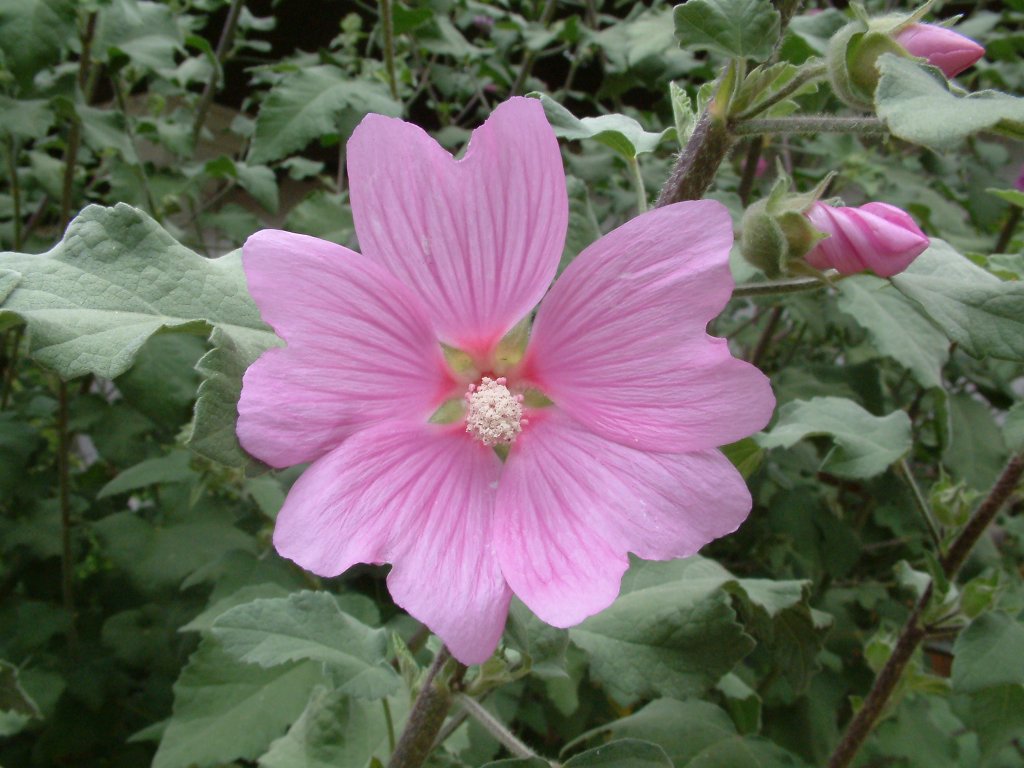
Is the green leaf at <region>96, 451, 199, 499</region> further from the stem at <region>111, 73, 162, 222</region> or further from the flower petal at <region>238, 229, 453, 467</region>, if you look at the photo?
the flower petal at <region>238, 229, 453, 467</region>

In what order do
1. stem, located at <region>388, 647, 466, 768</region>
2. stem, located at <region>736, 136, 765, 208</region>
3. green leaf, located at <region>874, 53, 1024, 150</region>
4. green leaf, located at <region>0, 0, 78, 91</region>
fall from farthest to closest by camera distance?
stem, located at <region>736, 136, 765, 208</region> → green leaf, located at <region>0, 0, 78, 91</region> → stem, located at <region>388, 647, 466, 768</region> → green leaf, located at <region>874, 53, 1024, 150</region>

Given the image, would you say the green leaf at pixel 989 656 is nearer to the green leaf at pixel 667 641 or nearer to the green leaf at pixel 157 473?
the green leaf at pixel 667 641

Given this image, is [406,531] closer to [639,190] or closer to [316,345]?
[316,345]

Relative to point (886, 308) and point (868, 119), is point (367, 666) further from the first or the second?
point (886, 308)

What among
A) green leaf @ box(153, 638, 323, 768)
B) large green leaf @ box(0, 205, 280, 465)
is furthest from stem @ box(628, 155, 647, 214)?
green leaf @ box(153, 638, 323, 768)

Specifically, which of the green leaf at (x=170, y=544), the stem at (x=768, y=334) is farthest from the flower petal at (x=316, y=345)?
the stem at (x=768, y=334)

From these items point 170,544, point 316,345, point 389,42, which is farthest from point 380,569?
point 316,345

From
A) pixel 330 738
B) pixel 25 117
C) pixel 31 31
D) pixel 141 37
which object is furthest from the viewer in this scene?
pixel 141 37
